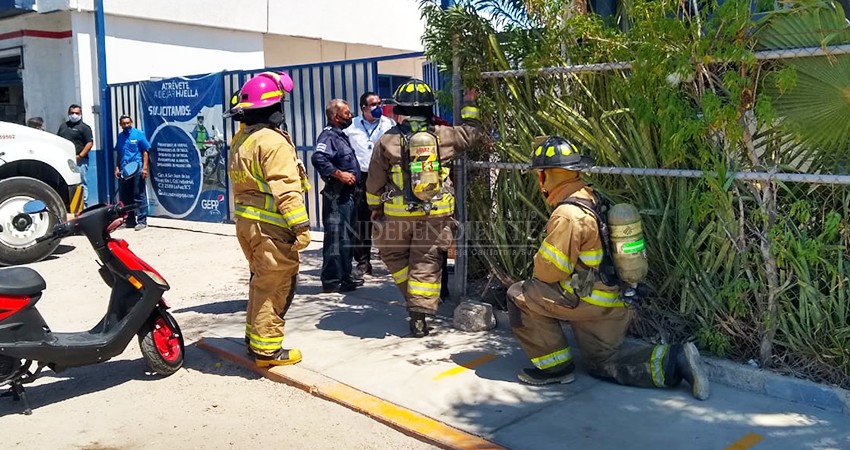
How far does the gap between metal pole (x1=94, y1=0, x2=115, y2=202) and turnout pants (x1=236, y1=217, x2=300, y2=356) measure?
32.2ft

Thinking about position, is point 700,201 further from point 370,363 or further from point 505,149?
point 370,363

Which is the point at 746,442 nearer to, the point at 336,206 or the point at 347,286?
the point at 347,286

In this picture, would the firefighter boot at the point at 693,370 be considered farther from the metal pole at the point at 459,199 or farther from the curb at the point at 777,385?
A: the metal pole at the point at 459,199

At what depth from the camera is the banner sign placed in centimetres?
1245

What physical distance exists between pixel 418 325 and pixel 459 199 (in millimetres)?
1059

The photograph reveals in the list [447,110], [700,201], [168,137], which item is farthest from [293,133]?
[700,201]

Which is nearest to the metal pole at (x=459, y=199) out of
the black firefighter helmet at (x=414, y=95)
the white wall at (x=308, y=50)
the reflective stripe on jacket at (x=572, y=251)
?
the black firefighter helmet at (x=414, y=95)

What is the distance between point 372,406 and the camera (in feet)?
15.0

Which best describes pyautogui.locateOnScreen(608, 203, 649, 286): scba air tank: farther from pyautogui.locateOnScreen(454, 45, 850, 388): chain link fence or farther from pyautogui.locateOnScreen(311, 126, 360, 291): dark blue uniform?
pyautogui.locateOnScreen(311, 126, 360, 291): dark blue uniform

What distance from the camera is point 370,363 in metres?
5.29

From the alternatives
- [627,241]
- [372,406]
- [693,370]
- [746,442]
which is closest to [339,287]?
[372,406]

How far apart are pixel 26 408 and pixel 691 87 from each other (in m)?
4.33

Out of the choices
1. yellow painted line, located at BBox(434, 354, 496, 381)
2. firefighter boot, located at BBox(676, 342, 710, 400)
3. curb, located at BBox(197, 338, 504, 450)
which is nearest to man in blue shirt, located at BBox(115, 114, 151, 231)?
curb, located at BBox(197, 338, 504, 450)

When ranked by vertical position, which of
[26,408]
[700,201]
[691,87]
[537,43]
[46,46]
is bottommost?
[26,408]
